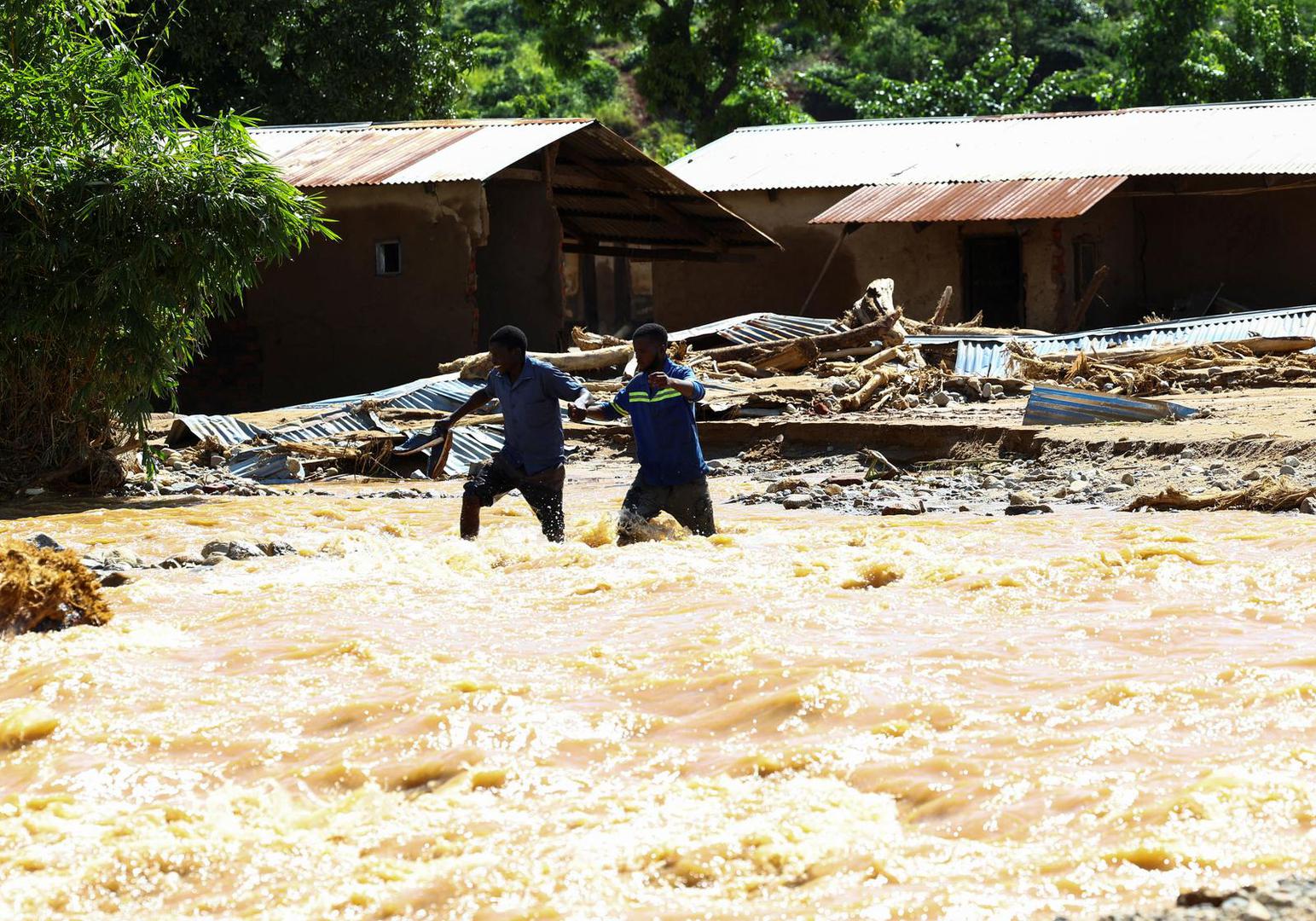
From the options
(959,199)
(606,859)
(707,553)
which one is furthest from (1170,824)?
(959,199)

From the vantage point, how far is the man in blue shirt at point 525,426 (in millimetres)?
8461

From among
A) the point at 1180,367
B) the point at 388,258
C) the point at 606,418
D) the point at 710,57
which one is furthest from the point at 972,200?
the point at 710,57

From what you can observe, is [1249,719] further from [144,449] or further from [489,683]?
[144,449]

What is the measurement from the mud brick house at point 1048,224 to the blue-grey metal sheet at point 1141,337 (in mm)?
2061

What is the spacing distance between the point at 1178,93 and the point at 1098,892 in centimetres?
3216

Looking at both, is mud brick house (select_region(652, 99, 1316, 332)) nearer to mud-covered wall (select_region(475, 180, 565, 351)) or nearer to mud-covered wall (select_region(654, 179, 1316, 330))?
Answer: mud-covered wall (select_region(654, 179, 1316, 330))

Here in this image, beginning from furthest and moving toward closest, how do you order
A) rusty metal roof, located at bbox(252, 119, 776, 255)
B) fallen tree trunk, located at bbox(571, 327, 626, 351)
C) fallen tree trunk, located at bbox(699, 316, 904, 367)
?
rusty metal roof, located at bbox(252, 119, 776, 255), fallen tree trunk, located at bbox(571, 327, 626, 351), fallen tree trunk, located at bbox(699, 316, 904, 367)

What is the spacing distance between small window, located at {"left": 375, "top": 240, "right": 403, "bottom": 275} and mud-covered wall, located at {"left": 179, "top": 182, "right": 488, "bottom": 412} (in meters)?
0.06

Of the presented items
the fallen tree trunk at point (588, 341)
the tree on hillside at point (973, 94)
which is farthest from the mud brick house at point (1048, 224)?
the tree on hillside at point (973, 94)

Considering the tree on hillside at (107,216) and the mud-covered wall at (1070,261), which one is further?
the mud-covered wall at (1070,261)

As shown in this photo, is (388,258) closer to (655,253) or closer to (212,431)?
(655,253)

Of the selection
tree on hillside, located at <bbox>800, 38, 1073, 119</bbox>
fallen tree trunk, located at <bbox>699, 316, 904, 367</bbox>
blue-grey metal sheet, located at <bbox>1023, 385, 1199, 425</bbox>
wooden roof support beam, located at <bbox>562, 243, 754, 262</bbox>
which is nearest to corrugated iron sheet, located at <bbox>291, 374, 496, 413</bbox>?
fallen tree trunk, located at <bbox>699, 316, 904, 367</bbox>

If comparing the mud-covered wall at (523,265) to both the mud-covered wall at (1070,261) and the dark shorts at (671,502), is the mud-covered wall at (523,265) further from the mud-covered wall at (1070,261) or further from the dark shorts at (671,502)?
the dark shorts at (671,502)

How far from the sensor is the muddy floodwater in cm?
441
